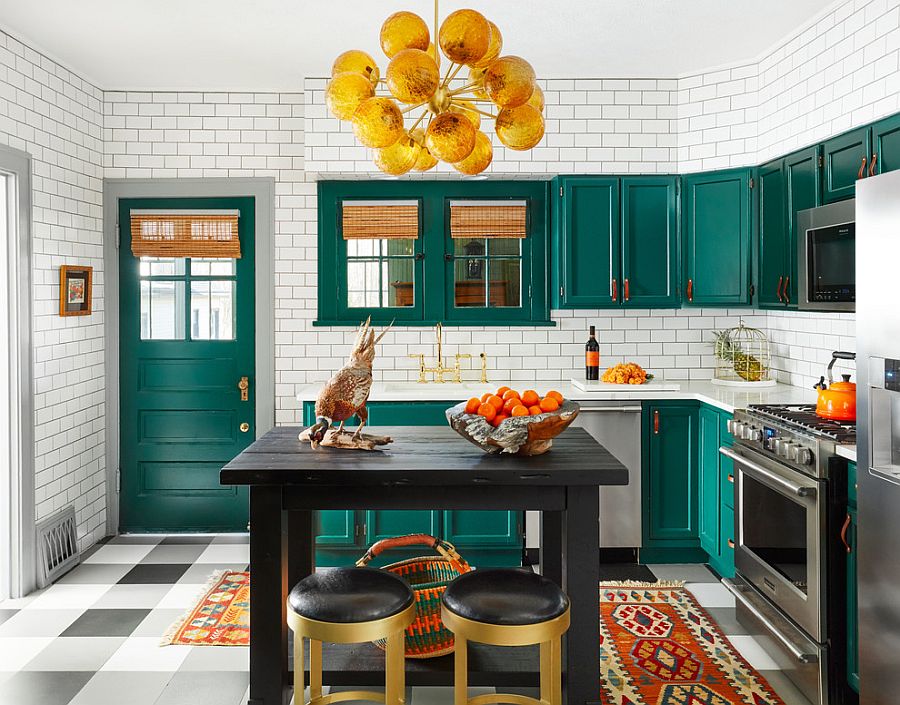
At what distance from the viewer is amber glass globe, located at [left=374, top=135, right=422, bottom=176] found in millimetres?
2674

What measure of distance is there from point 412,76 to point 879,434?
1898mm

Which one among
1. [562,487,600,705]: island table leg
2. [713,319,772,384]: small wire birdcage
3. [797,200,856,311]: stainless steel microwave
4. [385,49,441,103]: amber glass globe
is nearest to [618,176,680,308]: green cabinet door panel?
[713,319,772,384]: small wire birdcage

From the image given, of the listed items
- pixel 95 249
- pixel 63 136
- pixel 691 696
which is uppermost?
pixel 63 136

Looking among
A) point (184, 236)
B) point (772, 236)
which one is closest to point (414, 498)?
point (772, 236)

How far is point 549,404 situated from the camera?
8.95ft

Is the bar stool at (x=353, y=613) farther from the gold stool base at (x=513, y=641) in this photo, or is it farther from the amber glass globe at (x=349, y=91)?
the amber glass globe at (x=349, y=91)

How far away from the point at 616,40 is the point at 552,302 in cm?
166

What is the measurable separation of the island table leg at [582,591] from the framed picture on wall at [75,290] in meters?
3.44

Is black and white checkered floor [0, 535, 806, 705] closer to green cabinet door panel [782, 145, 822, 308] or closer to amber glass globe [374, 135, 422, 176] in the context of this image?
green cabinet door panel [782, 145, 822, 308]

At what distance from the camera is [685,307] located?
5.01 metres

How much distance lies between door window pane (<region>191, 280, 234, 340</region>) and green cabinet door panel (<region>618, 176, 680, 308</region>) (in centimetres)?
259

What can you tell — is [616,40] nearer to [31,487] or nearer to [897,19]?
[897,19]

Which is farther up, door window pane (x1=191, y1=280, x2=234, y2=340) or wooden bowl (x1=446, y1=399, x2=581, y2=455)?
door window pane (x1=191, y1=280, x2=234, y2=340)

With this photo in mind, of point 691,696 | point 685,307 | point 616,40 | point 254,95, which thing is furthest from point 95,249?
point 691,696
